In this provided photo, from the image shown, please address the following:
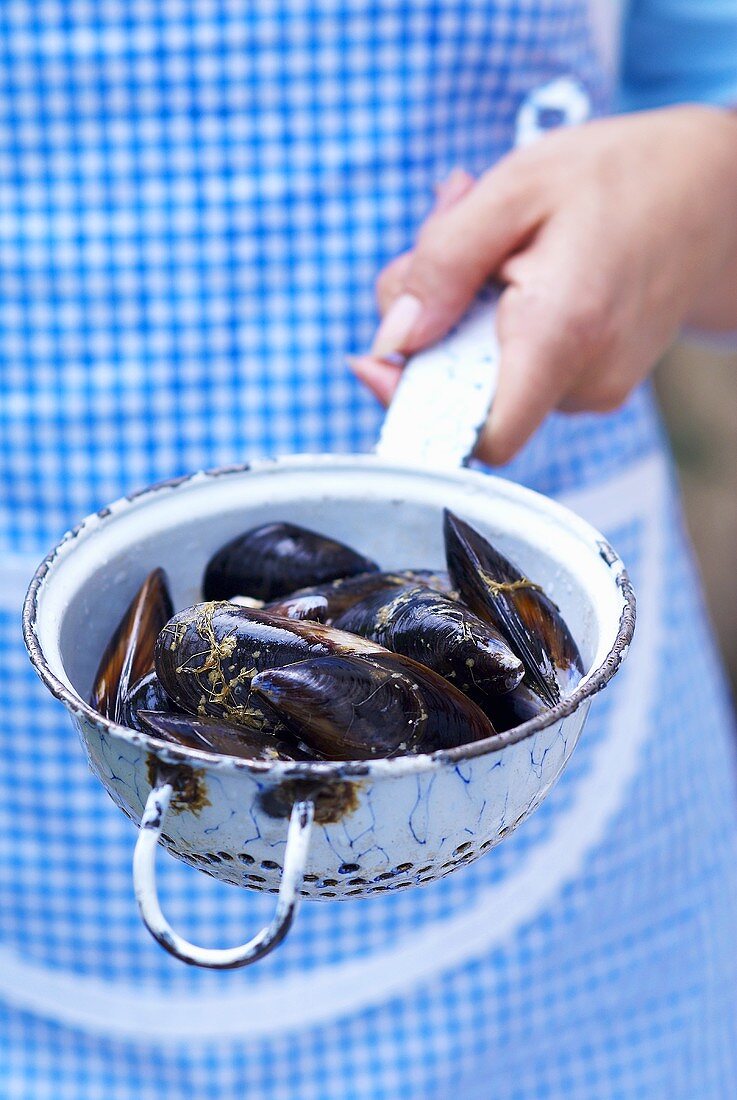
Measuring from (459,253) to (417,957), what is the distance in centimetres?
66

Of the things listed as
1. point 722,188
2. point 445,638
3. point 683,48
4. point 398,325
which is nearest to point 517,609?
point 445,638

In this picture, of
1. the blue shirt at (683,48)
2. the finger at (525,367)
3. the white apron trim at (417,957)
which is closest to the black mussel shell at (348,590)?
the finger at (525,367)

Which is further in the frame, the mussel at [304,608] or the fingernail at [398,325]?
the fingernail at [398,325]

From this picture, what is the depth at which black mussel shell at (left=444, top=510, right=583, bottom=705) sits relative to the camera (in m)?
0.48

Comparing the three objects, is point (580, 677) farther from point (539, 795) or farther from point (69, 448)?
point (69, 448)

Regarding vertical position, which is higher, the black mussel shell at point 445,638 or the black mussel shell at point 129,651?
the black mussel shell at point 445,638

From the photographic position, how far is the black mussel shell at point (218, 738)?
0.41 meters

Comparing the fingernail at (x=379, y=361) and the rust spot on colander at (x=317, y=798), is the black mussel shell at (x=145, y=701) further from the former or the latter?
the fingernail at (x=379, y=361)

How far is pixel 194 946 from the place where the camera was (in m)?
0.37

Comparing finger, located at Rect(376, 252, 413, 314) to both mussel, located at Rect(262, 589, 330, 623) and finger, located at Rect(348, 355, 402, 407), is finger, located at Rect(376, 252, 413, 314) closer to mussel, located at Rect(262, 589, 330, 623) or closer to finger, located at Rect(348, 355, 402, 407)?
finger, located at Rect(348, 355, 402, 407)

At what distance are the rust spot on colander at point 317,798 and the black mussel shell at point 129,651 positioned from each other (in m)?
0.13

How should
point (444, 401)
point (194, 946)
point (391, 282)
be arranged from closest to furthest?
point (194, 946) < point (444, 401) < point (391, 282)

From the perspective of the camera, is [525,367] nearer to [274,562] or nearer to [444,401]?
[444,401]

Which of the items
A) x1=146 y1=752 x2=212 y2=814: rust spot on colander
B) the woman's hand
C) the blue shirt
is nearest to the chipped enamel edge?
x1=146 y1=752 x2=212 y2=814: rust spot on colander
